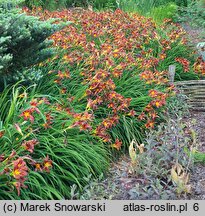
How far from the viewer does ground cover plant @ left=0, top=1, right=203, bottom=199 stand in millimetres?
3506

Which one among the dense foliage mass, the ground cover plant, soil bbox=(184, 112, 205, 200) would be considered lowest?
soil bbox=(184, 112, 205, 200)

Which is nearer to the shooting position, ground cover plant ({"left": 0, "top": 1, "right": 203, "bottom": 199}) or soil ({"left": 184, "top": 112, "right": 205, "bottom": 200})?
soil ({"left": 184, "top": 112, "right": 205, "bottom": 200})

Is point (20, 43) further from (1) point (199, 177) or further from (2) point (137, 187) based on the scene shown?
(1) point (199, 177)

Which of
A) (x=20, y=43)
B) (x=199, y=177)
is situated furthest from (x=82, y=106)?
(x=199, y=177)

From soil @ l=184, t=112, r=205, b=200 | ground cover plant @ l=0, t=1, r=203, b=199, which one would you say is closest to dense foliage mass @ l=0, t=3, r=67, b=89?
ground cover plant @ l=0, t=1, r=203, b=199

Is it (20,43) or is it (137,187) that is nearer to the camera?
(137,187)

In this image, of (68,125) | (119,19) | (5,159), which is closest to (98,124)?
(68,125)

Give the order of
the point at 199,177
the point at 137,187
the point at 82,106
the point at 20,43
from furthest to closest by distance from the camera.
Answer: the point at 82,106 < the point at 20,43 < the point at 199,177 < the point at 137,187

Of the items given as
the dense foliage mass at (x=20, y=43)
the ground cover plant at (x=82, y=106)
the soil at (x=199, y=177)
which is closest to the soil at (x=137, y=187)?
the soil at (x=199, y=177)

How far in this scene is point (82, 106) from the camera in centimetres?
454

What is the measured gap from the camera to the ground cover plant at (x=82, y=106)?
3506 millimetres

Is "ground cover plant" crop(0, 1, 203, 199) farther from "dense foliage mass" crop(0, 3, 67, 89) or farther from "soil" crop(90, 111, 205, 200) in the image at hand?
"soil" crop(90, 111, 205, 200)

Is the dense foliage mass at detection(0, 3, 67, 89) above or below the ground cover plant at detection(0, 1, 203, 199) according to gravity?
above

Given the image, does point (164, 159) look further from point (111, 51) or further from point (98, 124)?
point (111, 51)
